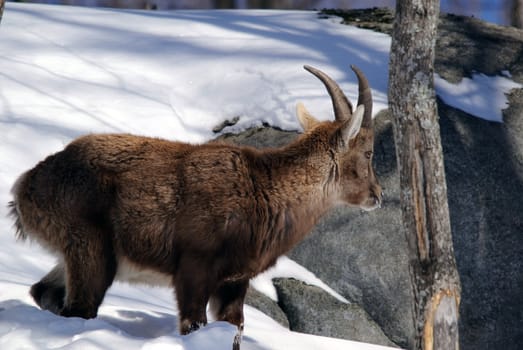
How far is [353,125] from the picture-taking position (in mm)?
6621

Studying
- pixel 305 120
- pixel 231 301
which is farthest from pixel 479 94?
pixel 231 301

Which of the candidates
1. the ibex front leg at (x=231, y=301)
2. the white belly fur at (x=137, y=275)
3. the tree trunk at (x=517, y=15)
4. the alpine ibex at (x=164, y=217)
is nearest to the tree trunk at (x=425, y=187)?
the alpine ibex at (x=164, y=217)

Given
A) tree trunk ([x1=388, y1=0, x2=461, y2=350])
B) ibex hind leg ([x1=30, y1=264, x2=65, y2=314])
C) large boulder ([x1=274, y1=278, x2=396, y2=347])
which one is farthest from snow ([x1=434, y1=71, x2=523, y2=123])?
ibex hind leg ([x1=30, y1=264, x2=65, y2=314])

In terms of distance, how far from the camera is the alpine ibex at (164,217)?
5.96 metres

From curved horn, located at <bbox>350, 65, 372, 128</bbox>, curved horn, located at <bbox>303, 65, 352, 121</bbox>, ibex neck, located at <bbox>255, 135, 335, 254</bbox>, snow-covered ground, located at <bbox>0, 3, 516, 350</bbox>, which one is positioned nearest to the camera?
ibex neck, located at <bbox>255, 135, 335, 254</bbox>

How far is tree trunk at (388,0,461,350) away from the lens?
6.20m

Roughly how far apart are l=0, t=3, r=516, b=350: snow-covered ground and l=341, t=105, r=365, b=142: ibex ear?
1.81m

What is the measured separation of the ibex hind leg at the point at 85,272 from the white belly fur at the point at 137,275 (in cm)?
21

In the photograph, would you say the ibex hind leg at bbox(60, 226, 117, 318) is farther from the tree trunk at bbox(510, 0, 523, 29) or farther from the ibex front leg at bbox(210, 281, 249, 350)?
the tree trunk at bbox(510, 0, 523, 29)

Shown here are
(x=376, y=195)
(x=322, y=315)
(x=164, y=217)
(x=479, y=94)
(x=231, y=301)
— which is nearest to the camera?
(x=164, y=217)

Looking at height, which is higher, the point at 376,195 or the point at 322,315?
the point at 376,195

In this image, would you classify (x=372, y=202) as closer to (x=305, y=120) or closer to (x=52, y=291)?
(x=305, y=120)

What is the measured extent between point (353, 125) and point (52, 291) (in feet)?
7.84

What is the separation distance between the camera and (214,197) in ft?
20.0
